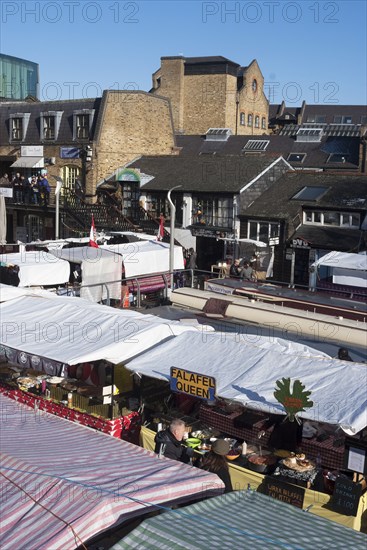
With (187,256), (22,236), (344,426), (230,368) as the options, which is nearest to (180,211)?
(187,256)

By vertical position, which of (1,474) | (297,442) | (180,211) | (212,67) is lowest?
(297,442)

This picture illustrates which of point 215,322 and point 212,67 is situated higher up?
point 212,67

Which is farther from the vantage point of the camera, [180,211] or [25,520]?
[180,211]

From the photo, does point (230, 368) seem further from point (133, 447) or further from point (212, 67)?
point (212, 67)

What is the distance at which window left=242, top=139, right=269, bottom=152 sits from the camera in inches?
1602

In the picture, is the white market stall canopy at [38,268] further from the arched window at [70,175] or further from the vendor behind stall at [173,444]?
the arched window at [70,175]

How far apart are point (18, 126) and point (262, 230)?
17202 millimetres

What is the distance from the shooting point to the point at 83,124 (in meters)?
33.1

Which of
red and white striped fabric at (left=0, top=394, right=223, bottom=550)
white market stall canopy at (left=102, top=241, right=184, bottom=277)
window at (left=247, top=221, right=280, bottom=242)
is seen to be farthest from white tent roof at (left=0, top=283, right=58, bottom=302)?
window at (left=247, top=221, right=280, bottom=242)

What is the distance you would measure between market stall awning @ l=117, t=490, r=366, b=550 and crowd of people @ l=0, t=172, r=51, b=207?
27.5 m

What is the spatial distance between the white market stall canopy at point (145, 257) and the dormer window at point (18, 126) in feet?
60.4

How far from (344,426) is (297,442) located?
5.34ft

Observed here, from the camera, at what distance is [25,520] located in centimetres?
584

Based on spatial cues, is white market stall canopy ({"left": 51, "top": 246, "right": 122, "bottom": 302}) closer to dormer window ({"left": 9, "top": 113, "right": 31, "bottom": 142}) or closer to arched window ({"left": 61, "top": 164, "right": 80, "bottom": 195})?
arched window ({"left": 61, "top": 164, "right": 80, "bottom": 195})
